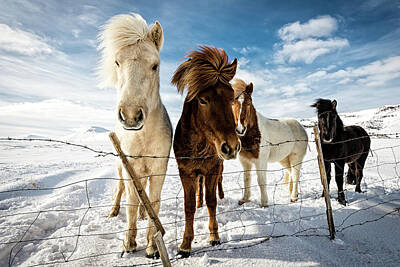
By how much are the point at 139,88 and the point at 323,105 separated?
4430 millimetres

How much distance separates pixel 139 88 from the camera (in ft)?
6.07

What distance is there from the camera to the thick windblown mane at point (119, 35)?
2.13 m

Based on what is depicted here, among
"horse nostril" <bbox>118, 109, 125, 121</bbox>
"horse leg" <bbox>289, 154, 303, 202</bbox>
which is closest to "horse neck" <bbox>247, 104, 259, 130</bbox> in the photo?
"horse leg" <bbox>289, 154, 303, 202</bbox>

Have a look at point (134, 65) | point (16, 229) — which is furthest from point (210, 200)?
point (16, 229)

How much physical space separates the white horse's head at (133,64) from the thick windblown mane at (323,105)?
400 centimetres

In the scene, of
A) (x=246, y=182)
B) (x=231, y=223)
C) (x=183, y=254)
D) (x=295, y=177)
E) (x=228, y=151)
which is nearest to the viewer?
(x=228, y=151)

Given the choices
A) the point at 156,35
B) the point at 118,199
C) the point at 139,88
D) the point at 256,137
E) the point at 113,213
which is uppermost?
the point at 156,35

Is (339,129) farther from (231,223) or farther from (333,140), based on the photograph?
(231,223)

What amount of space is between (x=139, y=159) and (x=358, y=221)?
3.52 m

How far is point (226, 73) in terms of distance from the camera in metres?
2.25

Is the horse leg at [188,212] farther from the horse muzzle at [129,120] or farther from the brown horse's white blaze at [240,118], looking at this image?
the brown horse's white blaze at [240,118]

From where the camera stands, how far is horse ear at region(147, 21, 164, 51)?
236cm

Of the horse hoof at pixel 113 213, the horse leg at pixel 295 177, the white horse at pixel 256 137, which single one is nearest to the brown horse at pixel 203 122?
the white horse at pixel 256 137

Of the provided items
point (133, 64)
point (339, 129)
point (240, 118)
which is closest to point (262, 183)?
point (240, 118)
